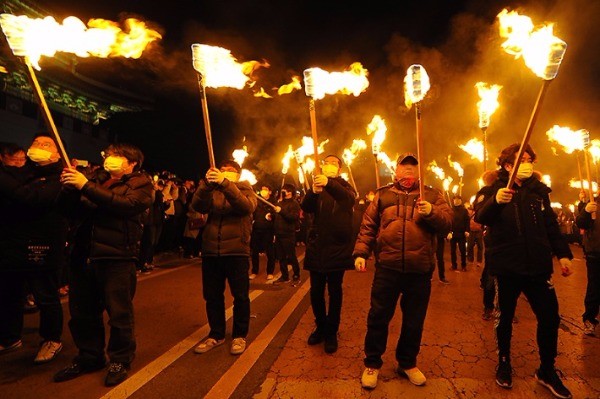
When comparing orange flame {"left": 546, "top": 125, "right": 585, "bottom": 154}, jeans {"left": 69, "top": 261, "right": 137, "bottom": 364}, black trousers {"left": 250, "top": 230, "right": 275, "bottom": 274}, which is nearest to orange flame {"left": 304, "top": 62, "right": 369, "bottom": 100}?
jeans {"left": 69, "top": 261, "right": 137, "bottom": 364}

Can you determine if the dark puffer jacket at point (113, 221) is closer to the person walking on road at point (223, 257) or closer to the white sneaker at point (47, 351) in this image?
the person walking on road at point (223, 257)

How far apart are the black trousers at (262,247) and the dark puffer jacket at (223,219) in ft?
14.2


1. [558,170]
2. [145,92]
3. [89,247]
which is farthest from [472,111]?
[145,92]

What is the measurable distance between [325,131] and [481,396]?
71.1ft

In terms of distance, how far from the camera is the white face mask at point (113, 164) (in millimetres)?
3820

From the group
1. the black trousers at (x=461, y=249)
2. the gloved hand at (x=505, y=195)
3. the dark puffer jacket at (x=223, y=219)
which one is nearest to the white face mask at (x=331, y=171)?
the dark puffer jacket at (x=223, y=219)

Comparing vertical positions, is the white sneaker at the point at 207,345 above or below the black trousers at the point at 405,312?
below

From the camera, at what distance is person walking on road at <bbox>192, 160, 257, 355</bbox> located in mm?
4375

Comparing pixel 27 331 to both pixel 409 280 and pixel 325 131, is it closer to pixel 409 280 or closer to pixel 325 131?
pixel 409 280

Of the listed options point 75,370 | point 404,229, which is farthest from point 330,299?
point 75,370

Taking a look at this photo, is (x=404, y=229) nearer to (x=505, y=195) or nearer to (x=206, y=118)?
(x=505, y=195)

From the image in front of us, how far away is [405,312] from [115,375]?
9.27ft

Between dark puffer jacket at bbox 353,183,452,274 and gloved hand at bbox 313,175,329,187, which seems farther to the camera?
gloved hand at bbox 313,175,329,187

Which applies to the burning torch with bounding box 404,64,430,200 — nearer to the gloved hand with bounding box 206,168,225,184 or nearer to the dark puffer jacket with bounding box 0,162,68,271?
the gloved hand with bounding box 206,168,225,184
